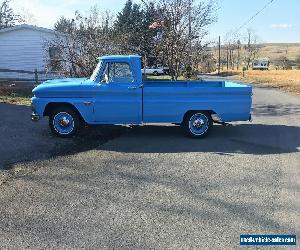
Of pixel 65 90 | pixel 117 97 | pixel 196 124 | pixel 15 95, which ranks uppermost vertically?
pixel 65 90

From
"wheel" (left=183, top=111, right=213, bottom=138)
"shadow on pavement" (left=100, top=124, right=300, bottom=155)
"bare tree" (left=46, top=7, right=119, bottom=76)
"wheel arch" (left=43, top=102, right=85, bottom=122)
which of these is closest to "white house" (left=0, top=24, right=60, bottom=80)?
"bare tree" (left=46, top=7, right=119, bottom=76)

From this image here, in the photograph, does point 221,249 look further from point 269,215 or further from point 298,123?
point 298,123

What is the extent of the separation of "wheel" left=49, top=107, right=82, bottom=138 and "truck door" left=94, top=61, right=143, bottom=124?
564 mm

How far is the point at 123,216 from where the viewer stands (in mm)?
5066

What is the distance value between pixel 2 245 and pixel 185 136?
6003 millimetres

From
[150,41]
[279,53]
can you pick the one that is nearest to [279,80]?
[150,41]

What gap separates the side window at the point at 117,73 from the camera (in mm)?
9375

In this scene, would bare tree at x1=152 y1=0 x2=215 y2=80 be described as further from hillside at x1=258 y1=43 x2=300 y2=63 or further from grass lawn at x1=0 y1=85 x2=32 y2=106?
hillside at x1=258 y1=43 x2=300 y2=63

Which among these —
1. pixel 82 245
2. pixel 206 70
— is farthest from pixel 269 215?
pixel 206 70

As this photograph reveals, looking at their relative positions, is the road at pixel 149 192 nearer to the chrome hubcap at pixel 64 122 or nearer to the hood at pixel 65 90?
the chrome hubcap at pixel 64 122

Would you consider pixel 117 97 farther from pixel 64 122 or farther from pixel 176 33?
pixel 176 33

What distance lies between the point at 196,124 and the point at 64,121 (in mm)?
3182

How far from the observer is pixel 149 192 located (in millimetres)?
5914

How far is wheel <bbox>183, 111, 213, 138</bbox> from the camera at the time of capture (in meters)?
9.57
